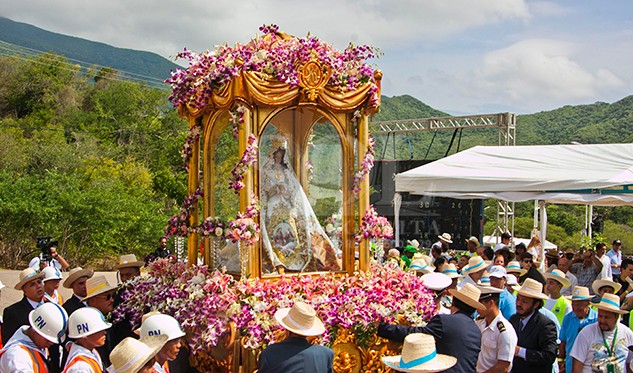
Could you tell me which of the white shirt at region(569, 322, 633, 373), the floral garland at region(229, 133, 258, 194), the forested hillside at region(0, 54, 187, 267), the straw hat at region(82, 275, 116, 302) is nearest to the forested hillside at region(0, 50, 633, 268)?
the forested hillside at region(0, 54, 187, 267)

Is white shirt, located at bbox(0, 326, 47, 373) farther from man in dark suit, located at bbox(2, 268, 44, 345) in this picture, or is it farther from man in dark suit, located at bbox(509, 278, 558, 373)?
man in dark suit, located at bbox(509, 278, 558, 373)

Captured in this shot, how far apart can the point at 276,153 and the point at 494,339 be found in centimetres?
341

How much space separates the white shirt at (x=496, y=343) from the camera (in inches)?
216

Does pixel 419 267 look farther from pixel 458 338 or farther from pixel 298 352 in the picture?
pixel 298 352

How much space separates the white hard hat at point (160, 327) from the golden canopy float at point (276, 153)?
2287 mm

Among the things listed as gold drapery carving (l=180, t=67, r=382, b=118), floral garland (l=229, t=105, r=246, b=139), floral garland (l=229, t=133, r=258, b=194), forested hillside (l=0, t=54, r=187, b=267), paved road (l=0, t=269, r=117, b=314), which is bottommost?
paved road (l=0, t=269, r=117, b=314)

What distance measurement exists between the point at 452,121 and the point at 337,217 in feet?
64.2

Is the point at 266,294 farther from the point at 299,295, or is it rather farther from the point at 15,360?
the point at 15,360

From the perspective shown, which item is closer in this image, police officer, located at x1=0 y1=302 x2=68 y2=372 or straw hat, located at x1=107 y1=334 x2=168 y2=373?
straw hat, located at x1=107 y1=334 x2=168 y2=373

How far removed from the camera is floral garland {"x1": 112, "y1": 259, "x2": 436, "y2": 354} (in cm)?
669

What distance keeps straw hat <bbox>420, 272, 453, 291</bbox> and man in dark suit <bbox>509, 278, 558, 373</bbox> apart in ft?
4.23

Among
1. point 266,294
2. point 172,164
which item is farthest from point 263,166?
point 172,164

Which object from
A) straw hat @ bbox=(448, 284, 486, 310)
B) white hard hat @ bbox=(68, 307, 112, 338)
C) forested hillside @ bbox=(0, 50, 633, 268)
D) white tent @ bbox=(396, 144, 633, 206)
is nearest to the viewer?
white hard hat @ bbox=(68, 307, 112, 338)

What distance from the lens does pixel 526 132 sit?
5238 centimetres
